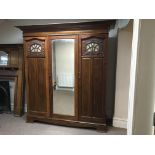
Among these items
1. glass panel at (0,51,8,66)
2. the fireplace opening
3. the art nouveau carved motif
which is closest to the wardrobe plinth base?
the fireplace opening

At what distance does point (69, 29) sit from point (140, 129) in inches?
75.7

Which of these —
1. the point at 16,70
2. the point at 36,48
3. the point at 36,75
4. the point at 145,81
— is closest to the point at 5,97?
the point at 16,70

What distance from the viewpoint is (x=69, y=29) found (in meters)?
2.62

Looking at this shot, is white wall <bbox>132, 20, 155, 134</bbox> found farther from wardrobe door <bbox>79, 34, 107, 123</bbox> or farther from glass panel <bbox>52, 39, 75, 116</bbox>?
glass panel <bbox>52, 39, 75, 116</bbox>

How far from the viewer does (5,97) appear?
3.66 m

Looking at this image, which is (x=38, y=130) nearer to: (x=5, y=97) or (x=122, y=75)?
(x=5, y=97)

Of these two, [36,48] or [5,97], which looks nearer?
[36,48]

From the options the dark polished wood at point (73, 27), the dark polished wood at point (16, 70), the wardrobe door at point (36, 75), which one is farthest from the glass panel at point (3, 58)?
the dark polished wood at point (73, 27)

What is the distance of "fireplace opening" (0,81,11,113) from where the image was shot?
3.61 m

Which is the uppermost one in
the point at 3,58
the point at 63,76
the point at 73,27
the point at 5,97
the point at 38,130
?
the point at 73,27

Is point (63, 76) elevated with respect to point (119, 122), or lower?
elevated

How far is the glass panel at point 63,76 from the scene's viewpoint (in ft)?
9.25
